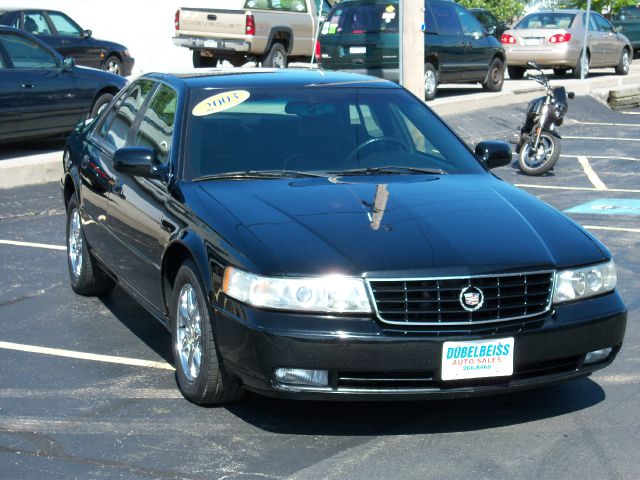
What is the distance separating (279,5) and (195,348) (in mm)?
21373

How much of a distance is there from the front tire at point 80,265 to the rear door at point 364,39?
12484mm

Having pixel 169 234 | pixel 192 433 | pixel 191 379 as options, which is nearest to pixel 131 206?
pixel 169 234

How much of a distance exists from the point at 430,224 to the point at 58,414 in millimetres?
1934

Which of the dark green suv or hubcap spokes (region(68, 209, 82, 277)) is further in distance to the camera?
the dark green suv

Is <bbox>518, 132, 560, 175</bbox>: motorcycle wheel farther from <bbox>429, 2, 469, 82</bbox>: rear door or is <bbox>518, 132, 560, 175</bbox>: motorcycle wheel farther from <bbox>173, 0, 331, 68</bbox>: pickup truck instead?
<bbox>173, 0, 331, 68</bbox>: pickup truck

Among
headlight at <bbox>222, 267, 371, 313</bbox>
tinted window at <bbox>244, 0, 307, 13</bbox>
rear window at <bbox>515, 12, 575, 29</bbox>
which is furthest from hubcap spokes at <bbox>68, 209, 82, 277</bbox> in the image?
rear window at <bbox>515, 12, 575, 29</bbox>

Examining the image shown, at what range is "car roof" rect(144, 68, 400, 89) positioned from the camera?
6914 millimetres

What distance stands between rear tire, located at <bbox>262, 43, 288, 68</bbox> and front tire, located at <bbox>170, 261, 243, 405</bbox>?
803 inches

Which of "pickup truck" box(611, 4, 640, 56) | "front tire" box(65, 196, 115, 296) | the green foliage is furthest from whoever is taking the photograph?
the green foliage

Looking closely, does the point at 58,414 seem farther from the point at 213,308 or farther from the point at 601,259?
the point at 601,259

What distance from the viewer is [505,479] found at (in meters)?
4.94

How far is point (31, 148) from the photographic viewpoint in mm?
15492

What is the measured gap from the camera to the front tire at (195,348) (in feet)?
18.5

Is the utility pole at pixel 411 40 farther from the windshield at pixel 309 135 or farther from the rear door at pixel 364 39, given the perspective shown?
the windshield at pixel 309 135
